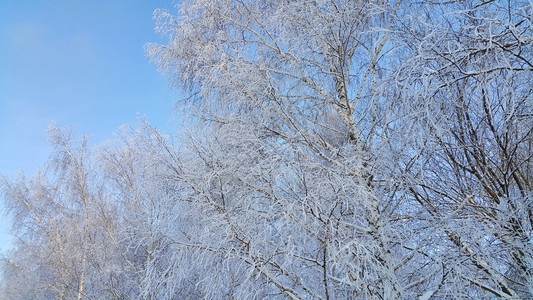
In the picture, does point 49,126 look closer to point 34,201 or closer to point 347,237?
point 34,201

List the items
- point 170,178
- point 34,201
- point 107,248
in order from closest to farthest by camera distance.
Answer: point 170,178 < point 107,248 < point 34,201

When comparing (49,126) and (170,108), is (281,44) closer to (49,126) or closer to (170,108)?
(170,108)

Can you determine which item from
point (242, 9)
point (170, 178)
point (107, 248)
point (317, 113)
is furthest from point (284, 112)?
point (107, 248)

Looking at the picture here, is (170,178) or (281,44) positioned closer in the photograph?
(170,178)

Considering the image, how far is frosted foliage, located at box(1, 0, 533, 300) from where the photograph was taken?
235 cm

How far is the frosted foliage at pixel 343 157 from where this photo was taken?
2352 millimetres

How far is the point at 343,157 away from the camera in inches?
120

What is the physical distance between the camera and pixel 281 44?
407cm

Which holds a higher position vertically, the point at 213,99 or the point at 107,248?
the point at 213,99

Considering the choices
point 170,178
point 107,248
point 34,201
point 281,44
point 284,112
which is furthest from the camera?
point 34,201

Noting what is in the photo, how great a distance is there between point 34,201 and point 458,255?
1003 cm

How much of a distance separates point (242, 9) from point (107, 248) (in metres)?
5.59

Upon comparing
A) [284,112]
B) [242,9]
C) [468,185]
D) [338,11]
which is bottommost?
[468,185]

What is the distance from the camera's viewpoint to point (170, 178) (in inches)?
121
